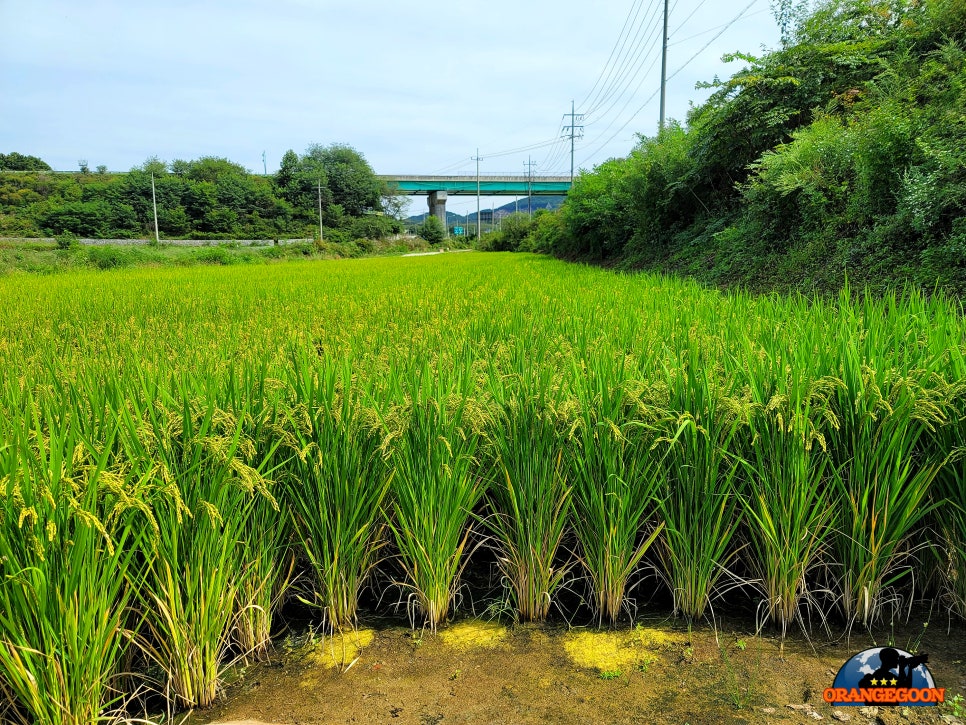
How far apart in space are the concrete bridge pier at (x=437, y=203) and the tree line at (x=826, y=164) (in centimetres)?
6290

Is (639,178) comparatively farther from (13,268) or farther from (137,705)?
(13,268)

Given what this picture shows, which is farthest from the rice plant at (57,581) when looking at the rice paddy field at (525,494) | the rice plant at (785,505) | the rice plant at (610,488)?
the rice plant at (785,505)

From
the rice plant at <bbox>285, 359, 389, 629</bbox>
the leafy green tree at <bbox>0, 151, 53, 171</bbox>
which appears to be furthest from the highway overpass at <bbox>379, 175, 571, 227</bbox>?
the rice plant at <bbox>285, 359, 389, 629</bbox>

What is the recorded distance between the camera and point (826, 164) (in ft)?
30.6

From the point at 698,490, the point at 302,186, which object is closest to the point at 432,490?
the point at 698,490

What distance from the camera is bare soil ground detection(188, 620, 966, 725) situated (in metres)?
1.79

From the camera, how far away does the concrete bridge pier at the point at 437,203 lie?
78312 millimetres

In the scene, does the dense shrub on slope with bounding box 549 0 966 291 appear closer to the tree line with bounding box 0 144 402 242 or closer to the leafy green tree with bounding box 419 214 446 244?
the tree line with bounding box 0 144 402 242

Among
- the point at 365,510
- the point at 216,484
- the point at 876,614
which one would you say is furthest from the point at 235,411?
the point at 876,614

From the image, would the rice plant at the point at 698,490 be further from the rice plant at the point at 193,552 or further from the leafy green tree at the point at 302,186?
the leafy green tree at the point at 302,186

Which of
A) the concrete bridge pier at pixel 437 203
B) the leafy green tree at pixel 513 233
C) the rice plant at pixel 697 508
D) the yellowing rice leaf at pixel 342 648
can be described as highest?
the concrete bridge pier at pixel 437 203

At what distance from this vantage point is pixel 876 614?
7.32 ft

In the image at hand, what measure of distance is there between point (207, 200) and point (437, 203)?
31983mm

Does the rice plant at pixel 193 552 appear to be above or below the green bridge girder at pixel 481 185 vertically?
below
